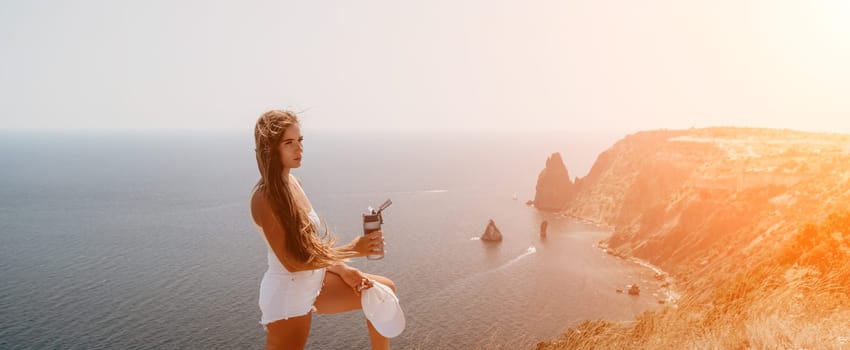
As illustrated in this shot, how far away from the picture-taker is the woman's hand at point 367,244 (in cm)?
550

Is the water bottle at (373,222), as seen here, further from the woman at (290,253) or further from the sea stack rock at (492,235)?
the sea stack rock at (492,235)

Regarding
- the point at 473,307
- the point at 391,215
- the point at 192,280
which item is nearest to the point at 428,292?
the point at 473,307

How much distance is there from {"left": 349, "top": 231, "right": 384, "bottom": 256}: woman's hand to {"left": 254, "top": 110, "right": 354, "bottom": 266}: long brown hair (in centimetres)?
33

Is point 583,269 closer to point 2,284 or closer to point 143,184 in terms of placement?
point 2,284

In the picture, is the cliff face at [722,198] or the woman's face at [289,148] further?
the cliff face at [722,198]

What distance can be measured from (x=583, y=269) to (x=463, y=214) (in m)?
44.4

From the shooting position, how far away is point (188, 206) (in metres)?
119

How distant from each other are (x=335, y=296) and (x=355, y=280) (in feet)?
1.03

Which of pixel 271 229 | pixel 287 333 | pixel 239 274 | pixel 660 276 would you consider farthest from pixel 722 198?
pixel 271 229

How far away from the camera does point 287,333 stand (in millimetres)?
5160

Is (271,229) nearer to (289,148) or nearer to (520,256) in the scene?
(289,148)

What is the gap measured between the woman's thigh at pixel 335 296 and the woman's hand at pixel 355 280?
11 cm

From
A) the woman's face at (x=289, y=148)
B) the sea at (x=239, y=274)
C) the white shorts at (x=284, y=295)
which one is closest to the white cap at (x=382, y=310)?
the white shorts at (x=284, y=295)

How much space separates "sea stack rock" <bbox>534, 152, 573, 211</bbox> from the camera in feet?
391
